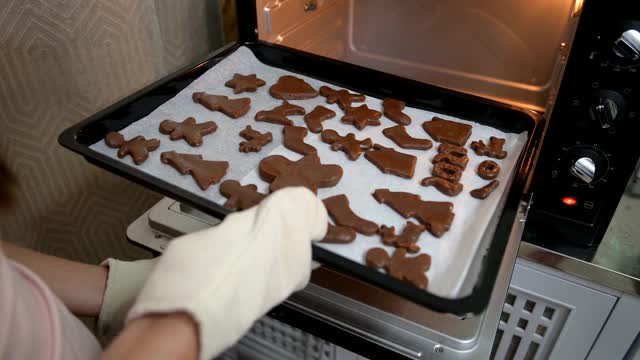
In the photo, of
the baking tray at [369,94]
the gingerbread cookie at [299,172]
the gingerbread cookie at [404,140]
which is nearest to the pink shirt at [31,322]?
the baking tray at [369,94]

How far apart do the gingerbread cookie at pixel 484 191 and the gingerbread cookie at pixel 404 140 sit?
0.12 m

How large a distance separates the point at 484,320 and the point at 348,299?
18 cm

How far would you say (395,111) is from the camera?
0.87m

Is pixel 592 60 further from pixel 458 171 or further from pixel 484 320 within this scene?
pixel 484 320

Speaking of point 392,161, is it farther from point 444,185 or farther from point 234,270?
point 234,270

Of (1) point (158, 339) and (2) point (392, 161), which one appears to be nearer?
(1) point (158, 339)

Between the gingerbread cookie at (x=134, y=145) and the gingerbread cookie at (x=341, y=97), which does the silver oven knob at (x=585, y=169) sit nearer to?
the gingerbread cookie at (x=341, y=97)

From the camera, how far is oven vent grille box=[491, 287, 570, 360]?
0.85m

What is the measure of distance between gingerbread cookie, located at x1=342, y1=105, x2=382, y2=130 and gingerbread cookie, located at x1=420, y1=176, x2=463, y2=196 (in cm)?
17

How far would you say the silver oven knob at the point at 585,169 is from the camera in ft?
2.24

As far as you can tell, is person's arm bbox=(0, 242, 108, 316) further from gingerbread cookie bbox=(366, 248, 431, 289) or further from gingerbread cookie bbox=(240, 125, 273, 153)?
gingerbread cookie bbox=(366, 248, 431, 289)

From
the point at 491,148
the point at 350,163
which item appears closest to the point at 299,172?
the point at 350,163

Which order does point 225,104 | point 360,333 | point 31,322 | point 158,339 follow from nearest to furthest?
point 158,339, point 31,322, point 360,333, point 225,104

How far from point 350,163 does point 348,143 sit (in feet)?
0.13
